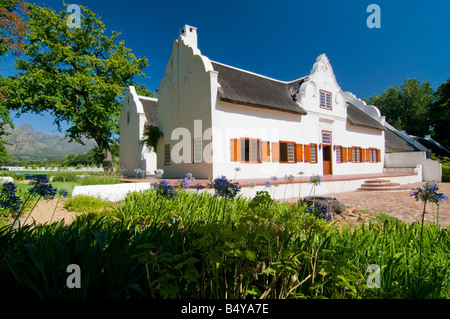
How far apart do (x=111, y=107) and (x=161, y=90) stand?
6.97 metres

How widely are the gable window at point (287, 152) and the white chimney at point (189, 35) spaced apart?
8482 millimetres

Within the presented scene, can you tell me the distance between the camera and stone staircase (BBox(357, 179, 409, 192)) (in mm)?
12906

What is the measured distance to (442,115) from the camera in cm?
2458

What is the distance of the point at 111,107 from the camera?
819 inches

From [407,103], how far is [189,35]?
40.2 metres

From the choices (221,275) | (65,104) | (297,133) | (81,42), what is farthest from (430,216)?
(81,42)

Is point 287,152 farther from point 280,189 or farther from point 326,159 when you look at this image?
point 280,189

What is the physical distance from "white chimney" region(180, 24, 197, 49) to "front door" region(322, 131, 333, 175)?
35.9ft

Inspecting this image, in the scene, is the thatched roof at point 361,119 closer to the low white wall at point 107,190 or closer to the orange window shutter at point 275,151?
the orange window shutter at point 275,151

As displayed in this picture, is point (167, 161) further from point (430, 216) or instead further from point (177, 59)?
point (430, 216)

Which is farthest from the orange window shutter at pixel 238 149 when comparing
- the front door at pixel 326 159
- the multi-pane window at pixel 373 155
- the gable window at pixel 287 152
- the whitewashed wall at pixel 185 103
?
the multi-pane window at pixel 373 155

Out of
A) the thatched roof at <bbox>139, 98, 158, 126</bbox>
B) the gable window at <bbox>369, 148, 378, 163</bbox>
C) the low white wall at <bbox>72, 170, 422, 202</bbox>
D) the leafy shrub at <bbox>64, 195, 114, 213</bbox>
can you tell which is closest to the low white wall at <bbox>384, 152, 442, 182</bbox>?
the low white wall at <bbox>72, 170, 422, 202</bbox>

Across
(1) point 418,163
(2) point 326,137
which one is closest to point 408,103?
(1) point 418,163

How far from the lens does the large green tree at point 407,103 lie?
120ft
